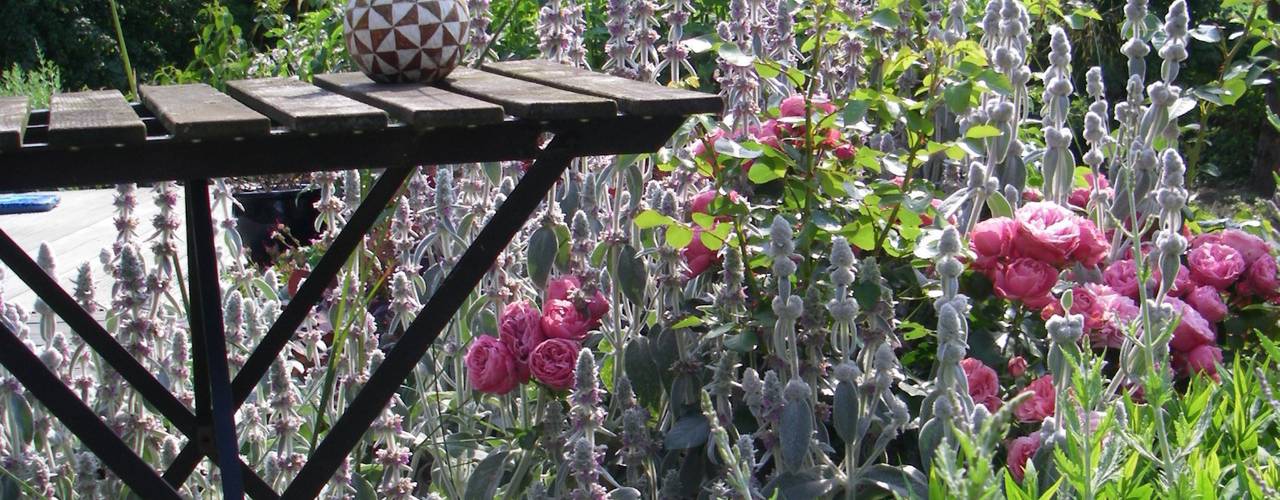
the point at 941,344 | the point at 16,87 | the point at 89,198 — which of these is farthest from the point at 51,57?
the point at 941,344

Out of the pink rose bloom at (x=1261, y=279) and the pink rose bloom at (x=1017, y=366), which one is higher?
the pink rose bloom at (x=1261, y=279)

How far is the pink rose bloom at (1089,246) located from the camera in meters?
1.87

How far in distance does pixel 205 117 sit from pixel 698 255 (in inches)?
34.9

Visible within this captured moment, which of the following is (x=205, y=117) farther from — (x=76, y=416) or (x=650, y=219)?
(x=650, y=219)

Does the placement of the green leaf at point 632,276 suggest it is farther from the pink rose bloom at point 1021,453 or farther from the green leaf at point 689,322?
the pink rose bloom at point 1021,453

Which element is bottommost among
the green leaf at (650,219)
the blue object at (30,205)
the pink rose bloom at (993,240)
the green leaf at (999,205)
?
the blue object at (30,205)

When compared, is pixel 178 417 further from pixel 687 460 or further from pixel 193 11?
pixel 193 11

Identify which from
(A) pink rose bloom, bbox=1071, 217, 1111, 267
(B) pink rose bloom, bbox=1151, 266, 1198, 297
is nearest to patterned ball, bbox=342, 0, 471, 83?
(A) pink rose bloom, bbox=1071, 217, 1111, 267

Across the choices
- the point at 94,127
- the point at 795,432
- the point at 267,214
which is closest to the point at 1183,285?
the point at 795,432

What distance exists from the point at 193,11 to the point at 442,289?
41.2 feet

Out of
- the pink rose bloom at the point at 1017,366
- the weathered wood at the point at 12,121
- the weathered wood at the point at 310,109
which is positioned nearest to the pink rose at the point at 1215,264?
the pink rose bloom at the point at 1017,366

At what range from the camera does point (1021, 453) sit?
5.44ft

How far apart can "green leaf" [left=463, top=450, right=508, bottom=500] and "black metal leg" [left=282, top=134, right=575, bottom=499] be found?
33 centimetres

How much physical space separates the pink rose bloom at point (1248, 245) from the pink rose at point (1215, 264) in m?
0.02
